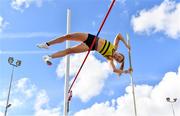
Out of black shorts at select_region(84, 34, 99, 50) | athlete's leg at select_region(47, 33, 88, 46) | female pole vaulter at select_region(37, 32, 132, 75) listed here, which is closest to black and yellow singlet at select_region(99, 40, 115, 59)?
female pole vaulter at select_region(37, 32, 132, 75)

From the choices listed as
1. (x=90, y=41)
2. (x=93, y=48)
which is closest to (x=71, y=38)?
(x=90, y=41)

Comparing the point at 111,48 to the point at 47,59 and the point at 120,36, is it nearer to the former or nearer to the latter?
the point at 120,36

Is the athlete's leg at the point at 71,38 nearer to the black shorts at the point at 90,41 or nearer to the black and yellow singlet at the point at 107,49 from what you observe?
the black shorts at the point at 90,41

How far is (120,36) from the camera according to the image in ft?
24.5

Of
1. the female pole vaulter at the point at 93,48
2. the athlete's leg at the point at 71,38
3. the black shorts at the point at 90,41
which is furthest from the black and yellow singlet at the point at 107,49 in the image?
the athlete's leg at the point at 71,38

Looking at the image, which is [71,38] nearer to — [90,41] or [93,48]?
[90,41]

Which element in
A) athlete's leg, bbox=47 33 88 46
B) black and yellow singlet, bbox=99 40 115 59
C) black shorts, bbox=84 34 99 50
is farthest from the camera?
black and yellow singlet, bbox=99 40 115 59

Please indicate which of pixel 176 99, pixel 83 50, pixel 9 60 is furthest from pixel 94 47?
pixel 176 99

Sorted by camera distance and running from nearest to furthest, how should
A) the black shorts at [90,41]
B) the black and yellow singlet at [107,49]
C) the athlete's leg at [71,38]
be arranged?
the athlete's leg at [71,38], the black shorts at [90,41], the black and yellow singlet at [107,49]

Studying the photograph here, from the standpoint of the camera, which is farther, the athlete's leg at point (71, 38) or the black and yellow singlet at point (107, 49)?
the black and yellow singlet at point (107, 49)

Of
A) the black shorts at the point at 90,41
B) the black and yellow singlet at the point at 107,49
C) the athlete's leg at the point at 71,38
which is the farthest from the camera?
the black and yellow singlet at the point at 107,49

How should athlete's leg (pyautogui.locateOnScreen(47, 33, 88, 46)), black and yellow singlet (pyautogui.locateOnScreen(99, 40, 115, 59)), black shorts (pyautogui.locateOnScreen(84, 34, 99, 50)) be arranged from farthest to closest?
black and yellow singlet (pyautogui.locateOnScreen(99, 40, 115, 59))
black shorts (pyautogui.locateOnScreen(84, 34, 99, 50))
athlete's leg (pyautogui.locateOnScreen(47, 33, 88, 46))

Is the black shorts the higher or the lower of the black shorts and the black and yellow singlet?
the higher

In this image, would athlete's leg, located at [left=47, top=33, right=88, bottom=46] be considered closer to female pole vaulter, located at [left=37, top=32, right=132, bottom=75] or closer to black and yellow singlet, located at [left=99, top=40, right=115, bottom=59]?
female pole vaulter, located at [left=37, top=32, right=132, bottom=75]
